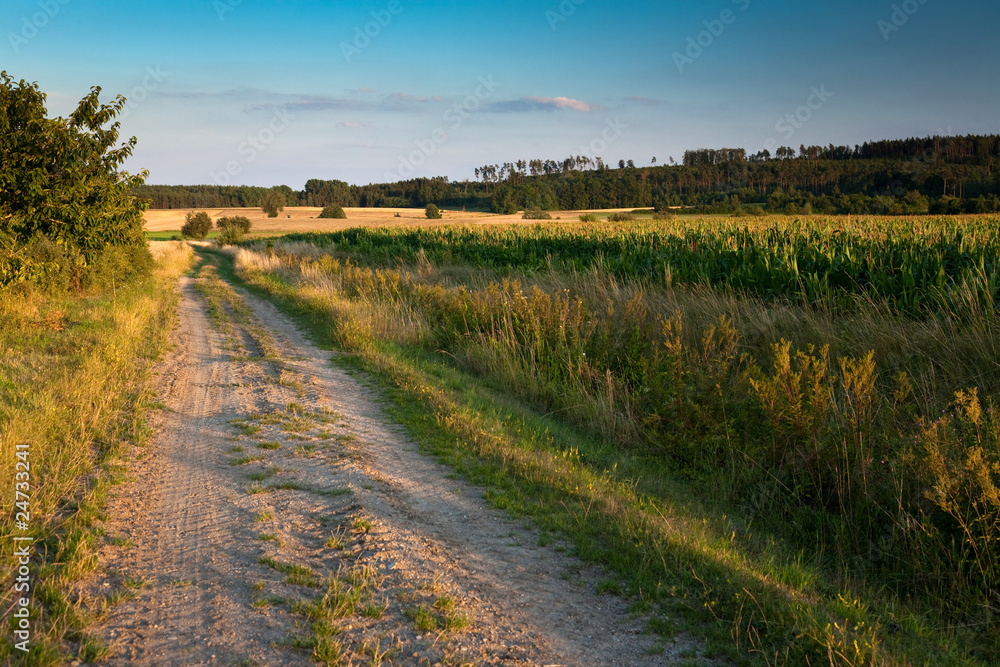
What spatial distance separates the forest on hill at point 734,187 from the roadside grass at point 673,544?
463 inches

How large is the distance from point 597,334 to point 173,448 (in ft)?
19.4

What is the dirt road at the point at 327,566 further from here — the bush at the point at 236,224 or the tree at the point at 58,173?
the bush at the point at 236,224

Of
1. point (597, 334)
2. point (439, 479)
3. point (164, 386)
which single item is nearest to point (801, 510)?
point (439, 479)

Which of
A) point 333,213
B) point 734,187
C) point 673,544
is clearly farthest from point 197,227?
point 673,544

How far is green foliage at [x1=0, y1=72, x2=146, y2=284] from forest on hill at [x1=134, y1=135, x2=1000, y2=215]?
2005 mm

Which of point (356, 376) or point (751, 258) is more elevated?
point (751, 258)

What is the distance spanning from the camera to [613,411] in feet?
23.8

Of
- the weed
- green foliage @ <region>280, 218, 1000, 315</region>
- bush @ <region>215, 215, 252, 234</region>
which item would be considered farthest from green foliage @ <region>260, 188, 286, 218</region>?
the weed

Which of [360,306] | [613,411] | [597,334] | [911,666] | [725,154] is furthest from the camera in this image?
[725,154]

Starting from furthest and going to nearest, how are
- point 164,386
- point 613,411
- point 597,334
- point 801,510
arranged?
1. point 597,334
2. point 164,386
3. point 613,411
4. point 801,510

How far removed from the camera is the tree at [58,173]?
430 inches

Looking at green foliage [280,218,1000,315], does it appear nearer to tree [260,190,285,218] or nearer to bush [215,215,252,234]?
bush [215,215,252,234]

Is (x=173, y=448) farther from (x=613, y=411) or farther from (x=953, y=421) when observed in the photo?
(x=953, y=421)

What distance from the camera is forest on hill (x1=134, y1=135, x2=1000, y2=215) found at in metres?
44.3
